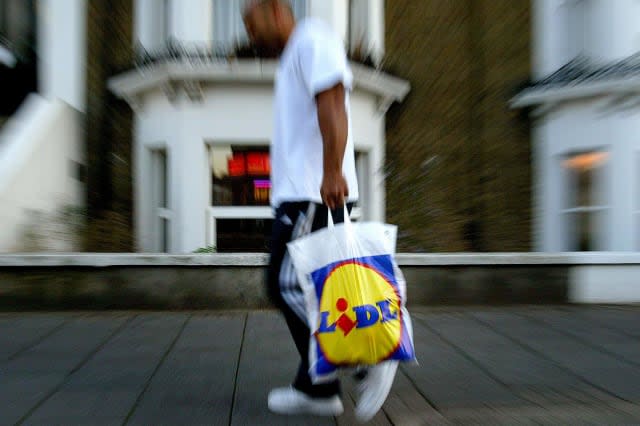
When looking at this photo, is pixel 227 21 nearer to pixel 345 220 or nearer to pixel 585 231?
pixel 585 231

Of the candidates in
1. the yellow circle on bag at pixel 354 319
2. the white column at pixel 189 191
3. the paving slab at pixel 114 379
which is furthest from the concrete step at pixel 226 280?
the yellow circle on bag at pixel 354 319

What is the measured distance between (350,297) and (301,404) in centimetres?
66

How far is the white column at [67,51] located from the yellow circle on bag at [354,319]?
19.5 ft

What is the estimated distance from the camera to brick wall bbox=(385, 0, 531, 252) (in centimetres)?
720

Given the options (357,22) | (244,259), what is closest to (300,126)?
(244,259)

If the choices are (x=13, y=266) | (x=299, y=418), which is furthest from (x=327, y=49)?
(x=13, y=266)

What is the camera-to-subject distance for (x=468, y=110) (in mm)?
7484

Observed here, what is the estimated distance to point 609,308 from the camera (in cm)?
508

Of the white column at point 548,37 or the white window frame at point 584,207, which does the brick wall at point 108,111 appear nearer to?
the white column at point 548,37

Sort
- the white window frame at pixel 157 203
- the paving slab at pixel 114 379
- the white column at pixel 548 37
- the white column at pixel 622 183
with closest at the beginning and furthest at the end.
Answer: the paving slab at pixel 114 379
the white column at pixel 622 183
the white window frame at pixel 157 203
the white column at pixel 548 37

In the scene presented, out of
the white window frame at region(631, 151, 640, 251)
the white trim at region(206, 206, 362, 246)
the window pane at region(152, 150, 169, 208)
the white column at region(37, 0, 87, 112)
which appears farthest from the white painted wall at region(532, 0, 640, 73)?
the white column at region(37, 0, 87, 112)

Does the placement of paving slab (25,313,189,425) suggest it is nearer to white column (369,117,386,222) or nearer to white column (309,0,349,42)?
white column (369,117,386,222)

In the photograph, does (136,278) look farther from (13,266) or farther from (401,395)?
(401,395)

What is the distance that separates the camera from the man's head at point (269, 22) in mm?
2367
